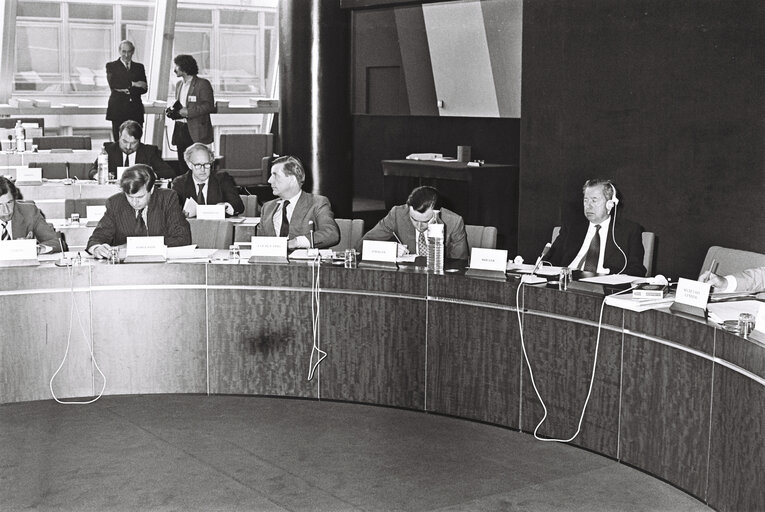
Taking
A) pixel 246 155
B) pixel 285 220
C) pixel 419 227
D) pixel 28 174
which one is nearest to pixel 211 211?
pixel 285 220

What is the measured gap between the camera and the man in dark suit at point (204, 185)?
23.8 feet

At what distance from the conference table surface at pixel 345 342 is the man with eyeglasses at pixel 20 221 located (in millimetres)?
606

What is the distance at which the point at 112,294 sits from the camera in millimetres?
5270

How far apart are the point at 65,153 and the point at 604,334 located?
7.28 metres

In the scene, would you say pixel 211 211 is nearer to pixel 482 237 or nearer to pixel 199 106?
pixel 482 237

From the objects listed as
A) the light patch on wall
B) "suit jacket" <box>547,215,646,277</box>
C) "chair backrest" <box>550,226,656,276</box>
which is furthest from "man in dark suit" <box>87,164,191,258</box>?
the light patch on wall

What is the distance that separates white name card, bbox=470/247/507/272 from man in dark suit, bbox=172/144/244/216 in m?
2.73

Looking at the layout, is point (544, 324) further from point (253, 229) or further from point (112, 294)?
point (253, 229)

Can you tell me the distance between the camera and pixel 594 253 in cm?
530

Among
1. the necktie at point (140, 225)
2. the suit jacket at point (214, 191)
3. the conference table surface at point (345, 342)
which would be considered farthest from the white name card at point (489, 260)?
the suit jacket at point (214, 191)

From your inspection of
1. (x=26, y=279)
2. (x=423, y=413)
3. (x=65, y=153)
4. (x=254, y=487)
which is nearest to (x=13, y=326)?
(x=26, y=279)

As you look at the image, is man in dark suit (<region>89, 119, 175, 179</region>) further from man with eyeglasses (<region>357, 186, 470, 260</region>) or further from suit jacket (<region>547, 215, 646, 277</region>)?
suit jacket (<region>547, 215, 646, 277</region>)

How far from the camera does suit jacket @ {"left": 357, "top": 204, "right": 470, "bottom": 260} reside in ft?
18.2

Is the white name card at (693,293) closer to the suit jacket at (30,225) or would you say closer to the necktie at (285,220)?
the necktie at (285,220)
